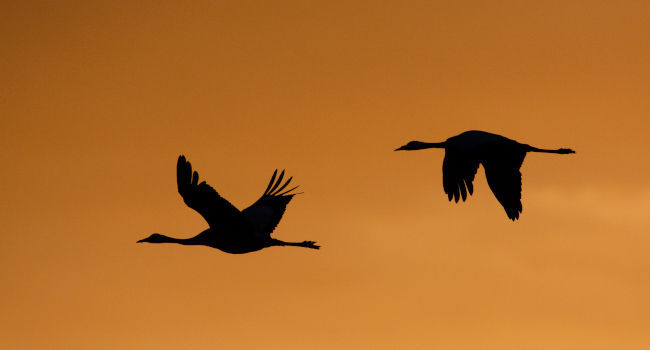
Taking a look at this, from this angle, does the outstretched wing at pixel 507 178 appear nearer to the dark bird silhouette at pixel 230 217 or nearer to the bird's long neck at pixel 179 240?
the dark bird silhouette at pixel 230 217

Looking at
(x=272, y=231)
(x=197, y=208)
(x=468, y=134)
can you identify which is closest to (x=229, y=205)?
(x=197, y=208)

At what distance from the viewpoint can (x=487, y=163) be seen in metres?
38.0

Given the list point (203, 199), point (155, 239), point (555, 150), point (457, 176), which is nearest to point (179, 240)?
point (155, 239)

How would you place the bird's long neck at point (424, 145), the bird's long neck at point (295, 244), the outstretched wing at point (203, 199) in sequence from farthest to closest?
the bird's long neck at point (424, 145) < the bird's long neck at point (295, 244) < the outstretched wing at point (203, 199)

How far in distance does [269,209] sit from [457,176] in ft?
15.5

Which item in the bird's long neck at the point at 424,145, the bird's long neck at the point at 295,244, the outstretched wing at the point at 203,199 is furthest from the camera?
the bird's long neck at the point at 424,145

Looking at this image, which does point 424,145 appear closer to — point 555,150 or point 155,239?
point 555,150

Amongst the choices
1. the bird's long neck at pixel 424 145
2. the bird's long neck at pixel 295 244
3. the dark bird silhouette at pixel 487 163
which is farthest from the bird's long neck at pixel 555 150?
the bird's long neck at pixel 295 244

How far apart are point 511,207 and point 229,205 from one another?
6698 millimetres

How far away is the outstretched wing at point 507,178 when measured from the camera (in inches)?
1487

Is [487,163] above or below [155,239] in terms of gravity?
above

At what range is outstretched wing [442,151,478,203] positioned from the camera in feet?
123

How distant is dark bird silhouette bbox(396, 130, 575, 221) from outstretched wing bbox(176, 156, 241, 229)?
5.04m

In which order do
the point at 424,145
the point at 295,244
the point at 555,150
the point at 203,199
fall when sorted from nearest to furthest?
the point at 203,199
the point at 295,244
the point at 555,150
the point at 424,145
